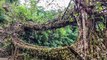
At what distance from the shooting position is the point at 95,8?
411 centimetres

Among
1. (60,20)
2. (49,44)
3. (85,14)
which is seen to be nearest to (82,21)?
(85,14)

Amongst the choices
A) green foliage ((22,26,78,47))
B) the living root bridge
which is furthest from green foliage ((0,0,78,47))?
the living root bridge

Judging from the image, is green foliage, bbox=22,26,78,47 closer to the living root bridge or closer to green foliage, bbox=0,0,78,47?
green foliage, bbox=0,0,78,47

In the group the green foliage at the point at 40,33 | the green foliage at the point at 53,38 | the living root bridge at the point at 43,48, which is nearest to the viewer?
the living root bridge at the point at 43,48

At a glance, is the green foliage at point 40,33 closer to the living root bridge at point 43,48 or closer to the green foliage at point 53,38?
the green foliage at point 53,38

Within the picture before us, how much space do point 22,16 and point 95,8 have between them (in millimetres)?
3869

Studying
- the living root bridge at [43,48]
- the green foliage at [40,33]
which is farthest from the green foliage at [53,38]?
the living root bridge at [43,48]

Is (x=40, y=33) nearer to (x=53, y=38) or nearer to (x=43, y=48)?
(x=53, y=38)

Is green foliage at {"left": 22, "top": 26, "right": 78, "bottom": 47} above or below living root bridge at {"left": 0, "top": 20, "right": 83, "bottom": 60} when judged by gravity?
below

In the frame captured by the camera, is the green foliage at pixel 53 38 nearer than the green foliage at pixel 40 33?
No

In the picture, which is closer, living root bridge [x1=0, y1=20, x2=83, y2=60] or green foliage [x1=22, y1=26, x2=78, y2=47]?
living root bridge [x1=0, y1=20, x2=83, y2=60]

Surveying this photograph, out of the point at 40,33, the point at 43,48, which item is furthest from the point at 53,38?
the point at 43,48

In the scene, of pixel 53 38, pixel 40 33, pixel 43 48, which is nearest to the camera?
pixel 43 48

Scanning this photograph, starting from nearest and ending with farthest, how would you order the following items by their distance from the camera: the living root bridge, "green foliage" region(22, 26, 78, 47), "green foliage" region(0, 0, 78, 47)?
the living root bridge, "green foliage" region(0, 0, 78, 47), "green foliage" region(22, 26, 78, 47)
